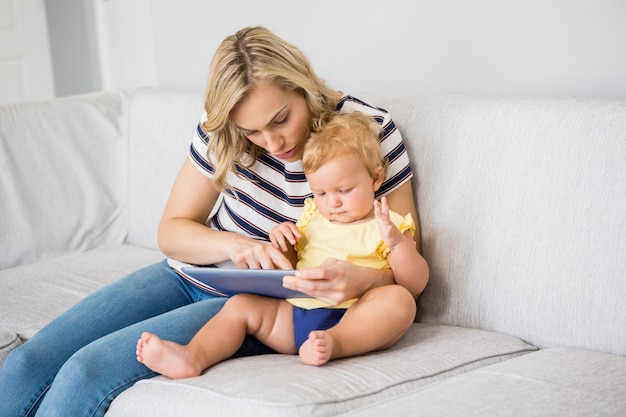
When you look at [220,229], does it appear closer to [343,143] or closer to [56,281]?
[343,143]

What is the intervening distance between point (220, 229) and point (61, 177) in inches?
35.9

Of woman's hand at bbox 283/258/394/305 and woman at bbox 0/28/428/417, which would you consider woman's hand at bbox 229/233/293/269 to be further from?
woman's hand at bbox 283/258/394/305

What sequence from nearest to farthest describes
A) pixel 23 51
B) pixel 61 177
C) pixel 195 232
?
pixel 195 232 < pixel 61 177 < pixel 23 51

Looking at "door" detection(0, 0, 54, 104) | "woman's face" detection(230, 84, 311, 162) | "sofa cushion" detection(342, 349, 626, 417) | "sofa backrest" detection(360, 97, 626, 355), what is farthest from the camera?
"door" detection(0, 0, 54, 104)

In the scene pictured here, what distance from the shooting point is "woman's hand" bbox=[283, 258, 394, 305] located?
1.53m

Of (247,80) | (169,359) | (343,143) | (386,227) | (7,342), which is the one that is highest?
(247,80)

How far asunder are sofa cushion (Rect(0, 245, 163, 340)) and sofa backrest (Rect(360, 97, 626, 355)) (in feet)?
3.15

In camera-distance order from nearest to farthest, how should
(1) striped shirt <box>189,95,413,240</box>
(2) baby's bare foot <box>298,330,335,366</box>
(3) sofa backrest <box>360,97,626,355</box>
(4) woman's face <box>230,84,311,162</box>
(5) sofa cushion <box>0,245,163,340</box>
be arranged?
1. (2) baby's bare foot <box>298,330,335,366</box>
2. (3) sofa backrest <box>360,97,626,355</box>
3. (4) woman's face <box>230,84,311,162</box>
4. (1) striped shirt <box>189,95,413,240</box>
5. (5) sofa cushion <box>0,245,163,340</box>

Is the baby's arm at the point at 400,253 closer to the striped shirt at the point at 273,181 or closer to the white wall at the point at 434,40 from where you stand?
the striped shirt at the point at 273,181

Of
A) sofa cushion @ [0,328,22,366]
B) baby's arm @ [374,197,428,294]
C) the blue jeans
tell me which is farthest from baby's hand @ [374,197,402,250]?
sofa cushion @ [0,328,22,366]

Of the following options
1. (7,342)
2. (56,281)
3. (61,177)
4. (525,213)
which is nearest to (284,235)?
(525,213)

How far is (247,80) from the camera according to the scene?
1.73m

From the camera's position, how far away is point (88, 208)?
275 centimetres

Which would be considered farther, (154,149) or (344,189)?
(154,149)
